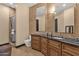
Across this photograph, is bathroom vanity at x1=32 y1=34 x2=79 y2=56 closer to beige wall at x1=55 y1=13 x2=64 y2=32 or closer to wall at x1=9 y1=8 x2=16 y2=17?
beige wall at x1=55 y1=13 x2=64 y2=32

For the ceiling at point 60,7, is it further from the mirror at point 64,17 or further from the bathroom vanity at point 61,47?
the bathroom vanity at point 61,47

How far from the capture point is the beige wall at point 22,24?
8.04ft

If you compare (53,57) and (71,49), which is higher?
(71,49)

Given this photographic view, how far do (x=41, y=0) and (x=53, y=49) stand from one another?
1.15 m

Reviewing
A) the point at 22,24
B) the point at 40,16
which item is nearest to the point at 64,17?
the point at 40,16

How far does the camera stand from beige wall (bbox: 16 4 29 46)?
2449 mm

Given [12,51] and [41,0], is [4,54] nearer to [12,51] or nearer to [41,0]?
[12,51]

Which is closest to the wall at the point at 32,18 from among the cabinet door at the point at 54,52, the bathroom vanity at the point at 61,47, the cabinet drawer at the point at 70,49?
the bathroom vanity at the point at 61,47

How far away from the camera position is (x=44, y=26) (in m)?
2.96

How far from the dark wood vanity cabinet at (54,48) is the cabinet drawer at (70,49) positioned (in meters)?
Answer: 0.14

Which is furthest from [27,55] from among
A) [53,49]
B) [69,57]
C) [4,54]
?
[69,57]

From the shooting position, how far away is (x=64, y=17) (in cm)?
250

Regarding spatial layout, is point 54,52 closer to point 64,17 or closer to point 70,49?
point 70,49

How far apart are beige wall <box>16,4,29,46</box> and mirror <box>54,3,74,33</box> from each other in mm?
717
